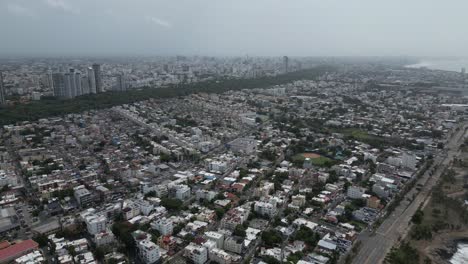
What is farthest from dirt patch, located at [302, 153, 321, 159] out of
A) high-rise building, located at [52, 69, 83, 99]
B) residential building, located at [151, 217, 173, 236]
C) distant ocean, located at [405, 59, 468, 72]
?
distant ocean, located at [405, 59, 468, 72]

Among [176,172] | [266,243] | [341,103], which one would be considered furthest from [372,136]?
[266,243]

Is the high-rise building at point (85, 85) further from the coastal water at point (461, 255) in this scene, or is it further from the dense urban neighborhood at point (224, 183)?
the coastal water at point (461, 255)

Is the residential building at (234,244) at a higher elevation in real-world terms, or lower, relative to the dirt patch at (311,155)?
lower

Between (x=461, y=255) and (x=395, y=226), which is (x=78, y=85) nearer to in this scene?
(x=395, y=226)

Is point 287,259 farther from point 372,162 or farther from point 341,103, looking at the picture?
point 341,103

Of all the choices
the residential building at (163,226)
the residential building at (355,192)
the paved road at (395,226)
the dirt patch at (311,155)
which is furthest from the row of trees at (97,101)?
the paved road at (395,226)

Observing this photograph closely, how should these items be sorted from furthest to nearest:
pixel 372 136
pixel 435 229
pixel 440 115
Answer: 1. pixel 440 115
2. pixel 372 136
3. pixel 435 229

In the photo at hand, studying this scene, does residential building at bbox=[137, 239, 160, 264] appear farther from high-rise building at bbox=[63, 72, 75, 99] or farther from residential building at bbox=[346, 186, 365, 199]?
high-rise building at bbox=[63, 72, 75, 99]
